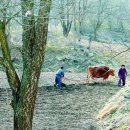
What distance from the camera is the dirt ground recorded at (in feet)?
48.8

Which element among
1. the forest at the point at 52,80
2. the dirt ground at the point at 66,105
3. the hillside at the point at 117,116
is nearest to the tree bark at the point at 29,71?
the forest at the point at 52,80

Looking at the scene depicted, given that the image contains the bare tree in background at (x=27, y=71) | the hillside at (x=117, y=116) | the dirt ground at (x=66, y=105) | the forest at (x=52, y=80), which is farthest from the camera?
the dirt ground at (x=66, y=105)

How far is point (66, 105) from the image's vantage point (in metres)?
18.1

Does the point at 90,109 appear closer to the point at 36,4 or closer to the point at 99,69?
the point at 99,69

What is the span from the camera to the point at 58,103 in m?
18.4

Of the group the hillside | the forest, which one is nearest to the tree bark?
the forest

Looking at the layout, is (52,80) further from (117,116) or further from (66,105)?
(117,116)

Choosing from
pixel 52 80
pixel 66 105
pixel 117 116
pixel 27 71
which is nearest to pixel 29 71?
pixel 27 71

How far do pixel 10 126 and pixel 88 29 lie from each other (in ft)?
111

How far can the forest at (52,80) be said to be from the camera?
9.39 m

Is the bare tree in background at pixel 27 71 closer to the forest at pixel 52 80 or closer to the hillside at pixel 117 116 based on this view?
the forest at pixel 52 80

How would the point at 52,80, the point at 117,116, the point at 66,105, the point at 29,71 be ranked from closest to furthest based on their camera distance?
1. the point at 29,71
2. the point at 117,116
3. the point at 66,105
4. the point at 52,80

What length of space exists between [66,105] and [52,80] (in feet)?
25.7

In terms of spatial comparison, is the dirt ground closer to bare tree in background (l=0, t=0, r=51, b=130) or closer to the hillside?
the hillside
